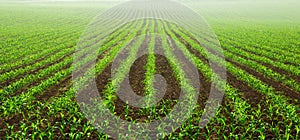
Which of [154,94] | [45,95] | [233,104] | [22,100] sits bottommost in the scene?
[45,95]

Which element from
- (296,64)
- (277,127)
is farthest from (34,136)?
(296,64)

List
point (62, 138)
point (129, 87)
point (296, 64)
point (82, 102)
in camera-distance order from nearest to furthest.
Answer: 1. point (62, 138)
2. point (82, 102)
3. point (129, 87)
4. point (296, 64)

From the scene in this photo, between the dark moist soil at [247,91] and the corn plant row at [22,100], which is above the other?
the dark moist soil at [247,91]

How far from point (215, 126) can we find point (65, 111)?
5.13m

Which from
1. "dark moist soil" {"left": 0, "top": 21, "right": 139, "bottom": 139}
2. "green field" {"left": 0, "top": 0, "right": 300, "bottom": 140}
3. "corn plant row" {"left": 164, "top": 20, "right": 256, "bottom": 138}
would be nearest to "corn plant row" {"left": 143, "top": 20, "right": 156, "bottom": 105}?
"green field" {"left": 0, "top": 0, "right": 300, "bottom": 140}

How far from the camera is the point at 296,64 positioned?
1391cm

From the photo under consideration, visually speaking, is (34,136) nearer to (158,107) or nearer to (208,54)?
(158,107)

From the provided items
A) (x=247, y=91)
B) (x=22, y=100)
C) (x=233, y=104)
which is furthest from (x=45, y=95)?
(x=247, y=91)

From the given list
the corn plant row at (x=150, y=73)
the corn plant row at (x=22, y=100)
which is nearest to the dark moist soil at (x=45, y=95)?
the corn plant row at (x=22, y=100)

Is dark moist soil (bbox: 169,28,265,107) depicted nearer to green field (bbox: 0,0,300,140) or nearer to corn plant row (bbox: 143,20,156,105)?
green field (bbox: 0,0,300,140)

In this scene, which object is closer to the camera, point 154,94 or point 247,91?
point 154,94

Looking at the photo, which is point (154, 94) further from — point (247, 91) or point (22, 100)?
point (22, 100)

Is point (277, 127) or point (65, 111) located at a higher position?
point (277, 127)

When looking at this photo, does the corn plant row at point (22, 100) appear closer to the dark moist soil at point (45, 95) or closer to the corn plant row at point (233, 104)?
the dark moist soil at point (45, 95)
